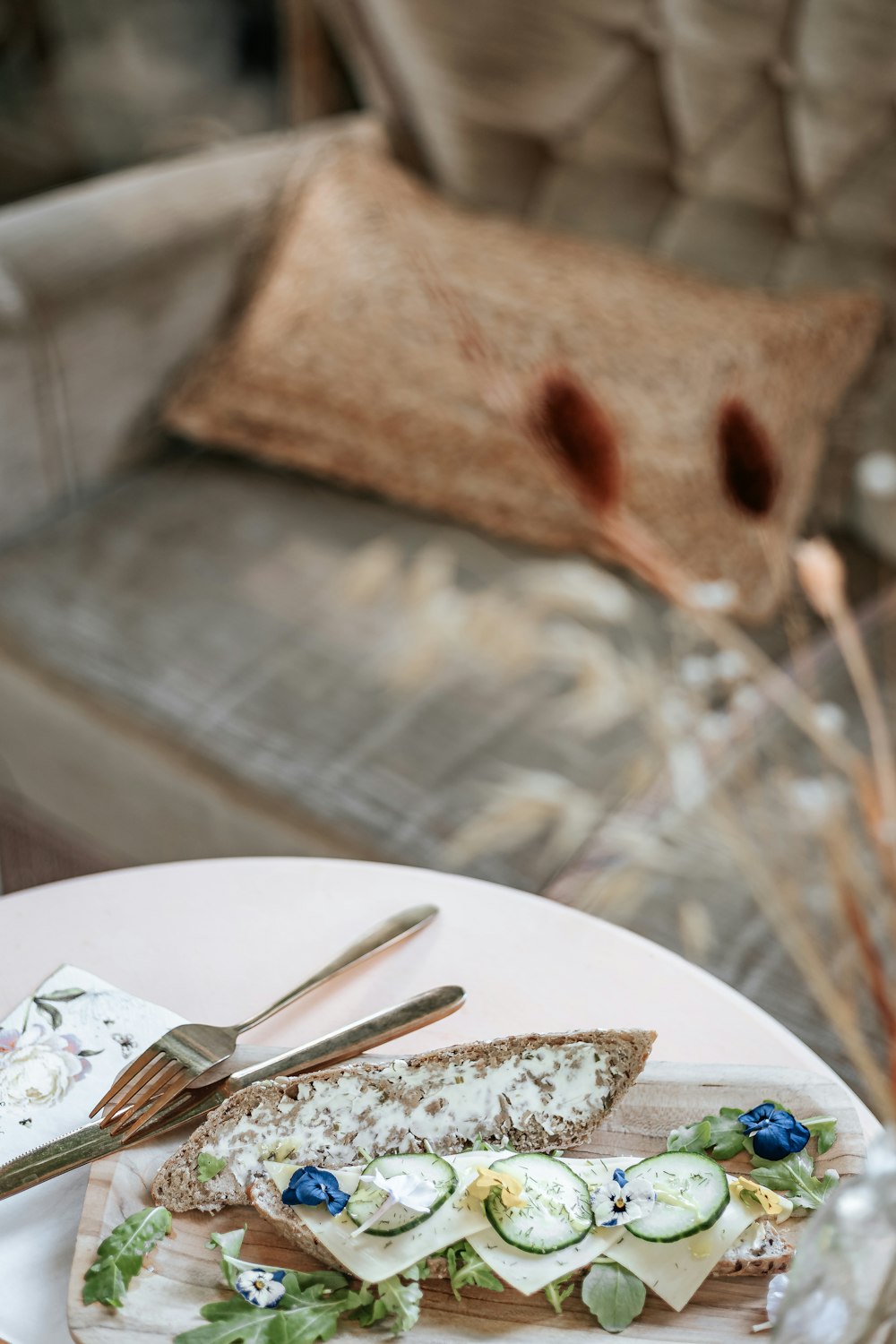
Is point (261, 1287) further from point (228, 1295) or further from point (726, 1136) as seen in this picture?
point (726, 1136)

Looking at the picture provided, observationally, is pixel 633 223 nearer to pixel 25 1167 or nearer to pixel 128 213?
pixel 128 213

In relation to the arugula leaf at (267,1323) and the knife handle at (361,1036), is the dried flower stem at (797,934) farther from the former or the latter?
the arugula leaf at (267,1323)

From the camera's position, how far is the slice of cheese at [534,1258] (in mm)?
576

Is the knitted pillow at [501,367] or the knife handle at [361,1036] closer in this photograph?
the knife handle at [361,1036]

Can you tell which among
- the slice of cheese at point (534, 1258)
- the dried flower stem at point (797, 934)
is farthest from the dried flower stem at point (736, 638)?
the slice of cheese at point (534, 1258)

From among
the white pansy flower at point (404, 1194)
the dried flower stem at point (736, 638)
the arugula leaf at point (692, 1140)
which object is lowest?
the dried flower stem at point (736, 638)

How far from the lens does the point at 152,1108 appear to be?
2.16 feet

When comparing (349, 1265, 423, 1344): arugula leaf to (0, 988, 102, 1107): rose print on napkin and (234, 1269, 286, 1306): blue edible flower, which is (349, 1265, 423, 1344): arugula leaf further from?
(0, 988, 102, 1107): rose print on napkin

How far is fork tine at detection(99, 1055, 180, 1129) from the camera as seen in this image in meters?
0.66

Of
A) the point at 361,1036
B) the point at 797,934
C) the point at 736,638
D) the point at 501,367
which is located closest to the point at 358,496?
the point at 501,367

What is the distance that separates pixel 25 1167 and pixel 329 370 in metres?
1.02

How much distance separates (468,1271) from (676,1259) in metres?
0.10

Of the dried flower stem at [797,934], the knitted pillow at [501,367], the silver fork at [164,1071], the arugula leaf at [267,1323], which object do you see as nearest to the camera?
the arugula leaf at [267,1323]

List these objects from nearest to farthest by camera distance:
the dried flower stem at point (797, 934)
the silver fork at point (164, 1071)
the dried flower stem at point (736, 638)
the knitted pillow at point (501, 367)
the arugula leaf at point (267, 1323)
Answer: the arugula leaf at point (267, 1323), the silver fork at point (164, 1071), the dried flower stem at point (797, 934), the dried flower stem at point (736, 638), the knitted pillow at point (501, 367)
